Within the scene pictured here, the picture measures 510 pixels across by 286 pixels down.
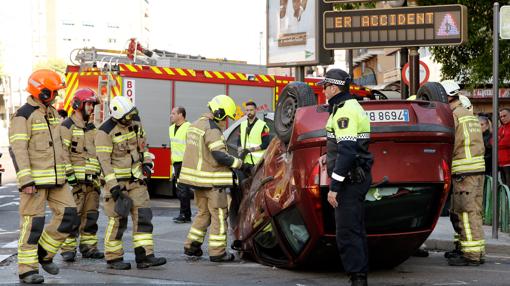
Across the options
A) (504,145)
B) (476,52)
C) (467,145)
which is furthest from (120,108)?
(476,52)

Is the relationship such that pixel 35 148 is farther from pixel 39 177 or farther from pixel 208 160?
pixel 208 160

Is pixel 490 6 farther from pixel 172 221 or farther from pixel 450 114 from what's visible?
pixel 450 114

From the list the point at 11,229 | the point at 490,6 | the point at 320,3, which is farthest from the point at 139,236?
the point at 490,6

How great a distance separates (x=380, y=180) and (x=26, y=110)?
10.4ft

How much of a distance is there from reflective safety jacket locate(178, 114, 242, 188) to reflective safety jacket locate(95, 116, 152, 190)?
0.49 meters

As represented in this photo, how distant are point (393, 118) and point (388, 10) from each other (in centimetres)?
622

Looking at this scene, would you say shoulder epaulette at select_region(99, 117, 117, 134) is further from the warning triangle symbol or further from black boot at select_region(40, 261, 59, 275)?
the warning triangle symbol

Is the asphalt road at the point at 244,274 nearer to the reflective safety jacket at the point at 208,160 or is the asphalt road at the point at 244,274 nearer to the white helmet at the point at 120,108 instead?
the reflective safety jacket at the point at 208,160

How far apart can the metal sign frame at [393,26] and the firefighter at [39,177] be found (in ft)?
20.7

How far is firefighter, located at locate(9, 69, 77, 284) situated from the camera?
8023 mm

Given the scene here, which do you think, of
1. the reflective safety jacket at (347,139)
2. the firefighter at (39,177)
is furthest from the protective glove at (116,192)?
the reflective safety jacket at (347,139)

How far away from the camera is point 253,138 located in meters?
12.4

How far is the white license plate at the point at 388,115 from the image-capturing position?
295 inches

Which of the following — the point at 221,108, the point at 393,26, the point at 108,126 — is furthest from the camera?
the point at 393,26
